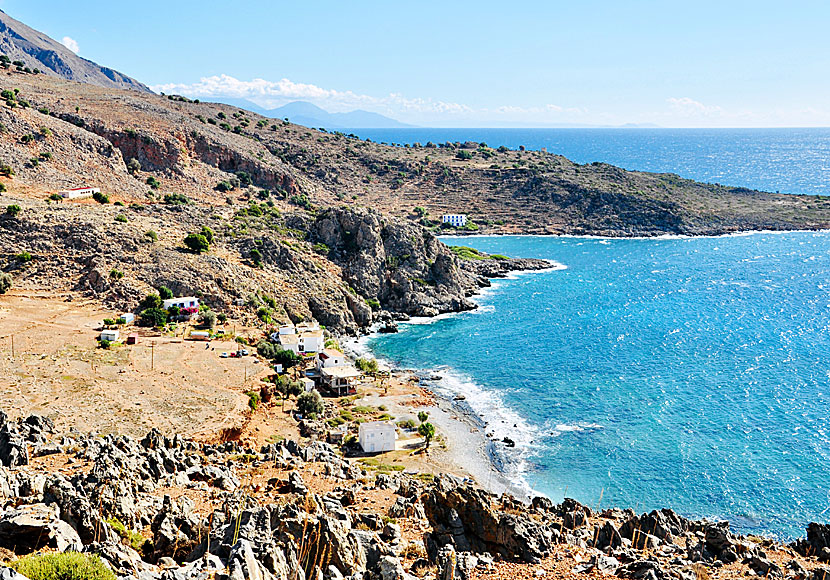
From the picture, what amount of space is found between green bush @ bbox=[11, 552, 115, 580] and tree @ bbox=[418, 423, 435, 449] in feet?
114

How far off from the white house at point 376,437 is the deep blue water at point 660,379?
9716 mm

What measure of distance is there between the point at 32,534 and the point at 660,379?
187 ft

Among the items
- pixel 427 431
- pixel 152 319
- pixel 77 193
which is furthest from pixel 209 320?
pixel 77 193

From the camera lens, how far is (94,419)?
40.2 metres

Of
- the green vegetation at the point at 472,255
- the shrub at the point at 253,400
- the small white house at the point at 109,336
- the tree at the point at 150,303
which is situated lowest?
the shrub at the point at 253,400

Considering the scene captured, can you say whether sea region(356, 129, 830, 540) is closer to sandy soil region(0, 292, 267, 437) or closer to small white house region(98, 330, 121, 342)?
sandy soil region(0, 292, 267, 437)

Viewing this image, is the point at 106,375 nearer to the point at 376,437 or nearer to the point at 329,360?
the point at 329,360

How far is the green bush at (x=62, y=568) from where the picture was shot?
13747 millimetres

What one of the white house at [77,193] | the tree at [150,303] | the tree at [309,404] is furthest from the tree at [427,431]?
the white house at [77,193]

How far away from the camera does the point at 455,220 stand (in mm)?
147000

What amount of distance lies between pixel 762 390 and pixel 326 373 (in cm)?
3886

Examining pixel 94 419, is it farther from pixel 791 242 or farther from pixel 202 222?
pixel 791 242

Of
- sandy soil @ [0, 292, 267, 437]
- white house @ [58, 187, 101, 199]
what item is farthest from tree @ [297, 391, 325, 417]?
white house @ [58, 187, 101, 199]

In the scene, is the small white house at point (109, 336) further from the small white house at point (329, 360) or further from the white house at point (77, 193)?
the white house at point (77, 193)
